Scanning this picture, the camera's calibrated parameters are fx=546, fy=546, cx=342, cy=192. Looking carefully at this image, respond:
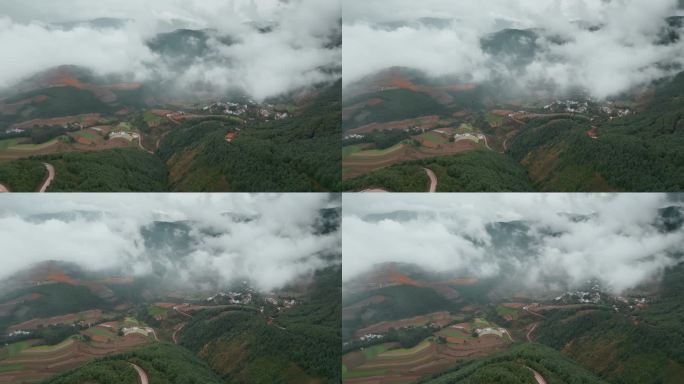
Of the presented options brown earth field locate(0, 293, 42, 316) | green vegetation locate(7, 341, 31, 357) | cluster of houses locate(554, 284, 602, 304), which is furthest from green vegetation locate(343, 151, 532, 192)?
green vegetation locate(7, 341, 31, 357)

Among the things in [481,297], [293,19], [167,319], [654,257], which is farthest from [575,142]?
[167,319]

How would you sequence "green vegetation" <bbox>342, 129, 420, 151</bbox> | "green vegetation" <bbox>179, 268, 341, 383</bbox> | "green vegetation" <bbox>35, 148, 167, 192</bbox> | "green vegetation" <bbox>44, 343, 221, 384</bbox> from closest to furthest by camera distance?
1. "green vegetation" <bbox>44, 343, 221, 384</bbox>
2. "green vegetation" <bbox>35, 148, 167, 192</bbox>
3. "green vegetation" <bbox>179, 268, 341, 383</bbox>
4. "green vegetation" <bbox>342, 129, 420, 151</bbox>

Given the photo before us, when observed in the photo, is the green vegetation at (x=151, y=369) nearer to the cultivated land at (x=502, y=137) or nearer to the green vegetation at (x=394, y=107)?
the cultivated land at (x=502, y=137)

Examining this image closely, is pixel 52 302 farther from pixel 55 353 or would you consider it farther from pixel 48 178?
pixel 48 178

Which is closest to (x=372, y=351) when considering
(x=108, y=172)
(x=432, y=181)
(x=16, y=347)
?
(x=432, y=181)

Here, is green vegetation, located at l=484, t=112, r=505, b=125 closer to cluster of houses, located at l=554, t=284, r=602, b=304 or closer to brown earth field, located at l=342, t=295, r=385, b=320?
cluster of houses, located at l=554, t=284, r=602, b=304

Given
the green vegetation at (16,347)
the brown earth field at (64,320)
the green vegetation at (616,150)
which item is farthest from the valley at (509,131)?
the green vegetation at (16,347)
